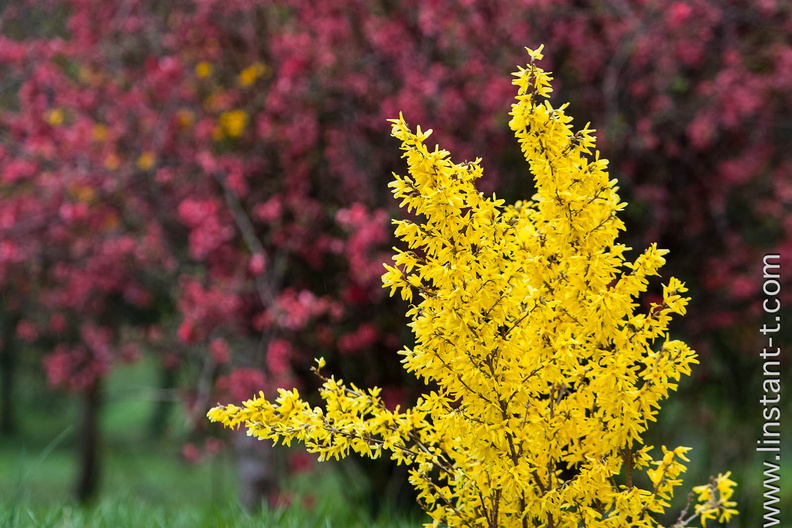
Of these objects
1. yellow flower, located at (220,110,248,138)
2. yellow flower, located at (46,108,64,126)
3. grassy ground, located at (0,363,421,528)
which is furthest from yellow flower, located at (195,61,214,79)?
grassy ground, located at (0,363,421,528)

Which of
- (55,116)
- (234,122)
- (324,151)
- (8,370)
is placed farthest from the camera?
(8,370)

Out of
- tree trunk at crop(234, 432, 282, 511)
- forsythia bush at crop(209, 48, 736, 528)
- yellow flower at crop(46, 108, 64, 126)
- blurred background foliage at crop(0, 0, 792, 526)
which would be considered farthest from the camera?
tree trunk at crop(234, 432, 282, 511)

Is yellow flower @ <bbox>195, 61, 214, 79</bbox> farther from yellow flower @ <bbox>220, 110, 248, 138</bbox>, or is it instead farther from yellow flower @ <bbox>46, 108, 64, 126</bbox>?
yellow flower @ <bbox>46, 108, 64, 126</bbox>

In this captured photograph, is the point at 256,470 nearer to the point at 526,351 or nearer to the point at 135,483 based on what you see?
the point at 526,351

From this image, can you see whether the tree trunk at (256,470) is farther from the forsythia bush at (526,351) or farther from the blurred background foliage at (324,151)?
the forsythia bush at (526,351)

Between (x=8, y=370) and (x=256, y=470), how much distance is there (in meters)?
12.1

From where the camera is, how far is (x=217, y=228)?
5082 millimetres

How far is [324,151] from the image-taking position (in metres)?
5.51

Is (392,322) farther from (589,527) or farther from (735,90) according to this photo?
(589,527)

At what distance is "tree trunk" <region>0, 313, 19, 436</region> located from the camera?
11.9 metres

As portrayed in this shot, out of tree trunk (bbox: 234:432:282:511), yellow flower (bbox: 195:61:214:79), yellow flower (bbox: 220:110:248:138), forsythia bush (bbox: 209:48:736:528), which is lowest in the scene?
forsythia bush (bbox: 209:48:736:528)

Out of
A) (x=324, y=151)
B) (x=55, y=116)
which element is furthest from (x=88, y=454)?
(x=324, y=151)

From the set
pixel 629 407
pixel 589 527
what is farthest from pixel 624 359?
pixel 589 527

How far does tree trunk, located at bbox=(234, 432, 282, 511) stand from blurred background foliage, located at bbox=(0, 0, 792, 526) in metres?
0.02
